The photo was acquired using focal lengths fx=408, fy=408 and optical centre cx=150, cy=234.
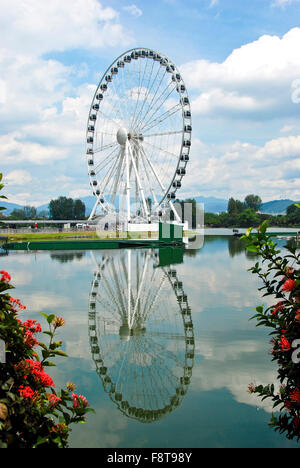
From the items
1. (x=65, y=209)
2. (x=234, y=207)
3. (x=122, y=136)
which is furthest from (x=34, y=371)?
(x=234, y=207)

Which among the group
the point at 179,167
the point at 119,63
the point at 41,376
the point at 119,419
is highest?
the point at 119,63

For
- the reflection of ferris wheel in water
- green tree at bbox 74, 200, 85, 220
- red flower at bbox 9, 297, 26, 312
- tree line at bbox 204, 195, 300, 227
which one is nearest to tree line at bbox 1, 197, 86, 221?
green tree at bbox 74, 200, 85, 220

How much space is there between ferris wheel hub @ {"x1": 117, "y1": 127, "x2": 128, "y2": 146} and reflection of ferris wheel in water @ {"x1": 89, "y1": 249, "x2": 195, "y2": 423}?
85.6 ft

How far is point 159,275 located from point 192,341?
7.29 meters

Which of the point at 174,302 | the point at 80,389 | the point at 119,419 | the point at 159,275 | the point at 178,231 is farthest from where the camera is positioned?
the point at 178,231

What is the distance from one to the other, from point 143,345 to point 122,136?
103 feet

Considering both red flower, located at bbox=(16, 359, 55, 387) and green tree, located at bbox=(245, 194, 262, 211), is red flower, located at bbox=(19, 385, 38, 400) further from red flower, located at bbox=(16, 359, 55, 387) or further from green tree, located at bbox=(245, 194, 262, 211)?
green tree, located at bbox=(245, 194, 262, 211)

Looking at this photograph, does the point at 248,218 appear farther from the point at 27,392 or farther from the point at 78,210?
the point at 27,392

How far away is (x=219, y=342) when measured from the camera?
6.02 meters

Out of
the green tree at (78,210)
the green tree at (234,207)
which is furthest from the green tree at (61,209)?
the green tree at (234,207)

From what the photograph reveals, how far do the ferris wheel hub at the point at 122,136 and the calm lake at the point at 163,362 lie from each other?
2632 cm

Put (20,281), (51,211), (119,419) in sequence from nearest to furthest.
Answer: (119,419)
(20,281)
(51,211)
